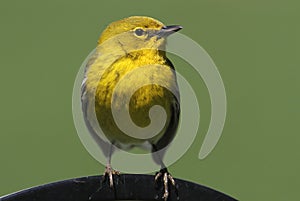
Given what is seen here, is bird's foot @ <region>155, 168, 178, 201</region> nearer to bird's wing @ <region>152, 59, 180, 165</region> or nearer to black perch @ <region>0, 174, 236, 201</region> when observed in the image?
black perch @ <region>0, 174, 236, 201</region>

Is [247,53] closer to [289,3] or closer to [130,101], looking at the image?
[289,3]

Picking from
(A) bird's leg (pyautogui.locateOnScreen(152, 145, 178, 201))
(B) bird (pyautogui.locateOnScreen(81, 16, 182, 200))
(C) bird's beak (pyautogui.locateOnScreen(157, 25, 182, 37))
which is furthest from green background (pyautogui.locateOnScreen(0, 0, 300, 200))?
(C) bird's beak (pyautogui.locateOnScreen(157, 25, 182, 37))

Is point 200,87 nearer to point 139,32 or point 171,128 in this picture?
point 171,128

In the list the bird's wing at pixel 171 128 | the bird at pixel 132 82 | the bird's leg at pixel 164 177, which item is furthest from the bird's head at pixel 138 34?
the bird's leg at pixel 164 177

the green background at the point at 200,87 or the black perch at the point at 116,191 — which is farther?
the green background at the point at 200,87

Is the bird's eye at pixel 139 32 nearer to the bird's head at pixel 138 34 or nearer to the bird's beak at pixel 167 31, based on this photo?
the bird's head at pixel 138 34

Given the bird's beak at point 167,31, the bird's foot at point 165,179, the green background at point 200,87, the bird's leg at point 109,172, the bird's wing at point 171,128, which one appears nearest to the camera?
the bird's leg at point 109,172
